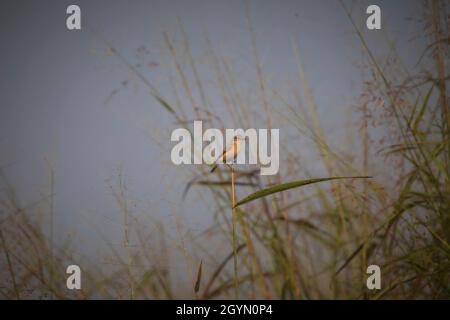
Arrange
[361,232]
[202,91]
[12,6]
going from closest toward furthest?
1. [361,232]
2. [202,91]
3. [12,6]

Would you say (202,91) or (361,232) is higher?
(202,91)

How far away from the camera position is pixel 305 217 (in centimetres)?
113

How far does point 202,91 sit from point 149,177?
284mm

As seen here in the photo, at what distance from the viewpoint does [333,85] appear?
1.28m

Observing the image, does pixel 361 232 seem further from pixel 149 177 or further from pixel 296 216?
pixel 149 177

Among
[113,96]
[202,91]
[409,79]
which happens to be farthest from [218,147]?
[409,79]

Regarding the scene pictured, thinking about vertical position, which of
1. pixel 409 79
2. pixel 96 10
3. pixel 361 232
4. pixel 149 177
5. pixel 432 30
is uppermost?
pixel 96 10

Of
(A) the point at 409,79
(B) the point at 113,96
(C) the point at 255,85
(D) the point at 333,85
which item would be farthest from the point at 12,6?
(A) the point at 409,79

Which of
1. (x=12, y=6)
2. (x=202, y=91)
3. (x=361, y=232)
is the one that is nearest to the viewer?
(x=361, y=232)

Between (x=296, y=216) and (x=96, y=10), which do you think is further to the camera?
(x=96, y=10)

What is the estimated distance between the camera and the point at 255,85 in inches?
48.3

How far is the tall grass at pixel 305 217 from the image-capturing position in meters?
0.98

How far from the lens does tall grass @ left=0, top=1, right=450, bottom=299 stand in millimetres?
981

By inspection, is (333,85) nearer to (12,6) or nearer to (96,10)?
(96,10)
